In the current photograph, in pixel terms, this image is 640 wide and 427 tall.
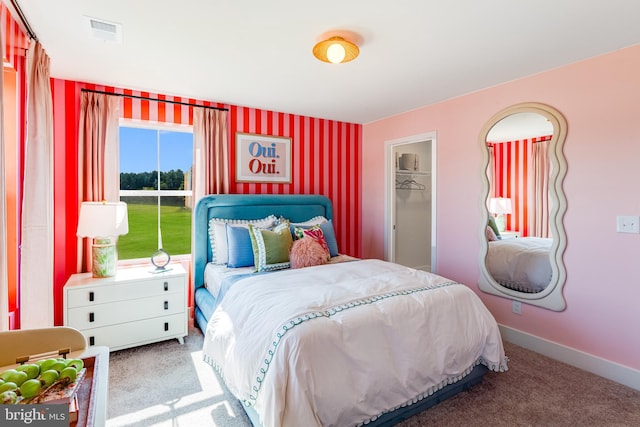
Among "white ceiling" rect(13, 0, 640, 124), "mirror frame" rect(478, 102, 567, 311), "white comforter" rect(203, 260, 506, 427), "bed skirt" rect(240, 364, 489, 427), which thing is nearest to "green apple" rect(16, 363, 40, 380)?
"white comforter" rect(203, 260, 506, 427)

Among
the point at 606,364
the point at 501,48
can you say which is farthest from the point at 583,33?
the point at 606,364

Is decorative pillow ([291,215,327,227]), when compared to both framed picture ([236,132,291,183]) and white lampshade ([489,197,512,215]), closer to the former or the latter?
framed picture ([236,132,291,183])

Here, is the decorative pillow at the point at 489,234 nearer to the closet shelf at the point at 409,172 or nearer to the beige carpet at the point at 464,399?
the beige carpet at the point at 464,399

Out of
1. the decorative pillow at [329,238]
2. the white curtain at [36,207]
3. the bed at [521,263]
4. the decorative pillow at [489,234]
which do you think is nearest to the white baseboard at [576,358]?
the bed at [521,263]

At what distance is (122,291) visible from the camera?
2744 mm

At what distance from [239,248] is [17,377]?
223 cm

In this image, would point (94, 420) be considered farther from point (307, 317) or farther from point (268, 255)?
point (268, 255)

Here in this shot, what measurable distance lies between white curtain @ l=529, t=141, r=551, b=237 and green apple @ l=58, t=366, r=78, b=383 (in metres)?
3.27

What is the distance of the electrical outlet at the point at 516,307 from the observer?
2.99 m

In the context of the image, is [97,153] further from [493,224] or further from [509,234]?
[509,234]

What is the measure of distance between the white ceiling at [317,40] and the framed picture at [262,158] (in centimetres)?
71

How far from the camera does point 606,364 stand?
2.44 m

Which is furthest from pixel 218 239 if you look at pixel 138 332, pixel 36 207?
pixel 36 207

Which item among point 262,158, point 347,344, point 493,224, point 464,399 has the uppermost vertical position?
point 262,158
